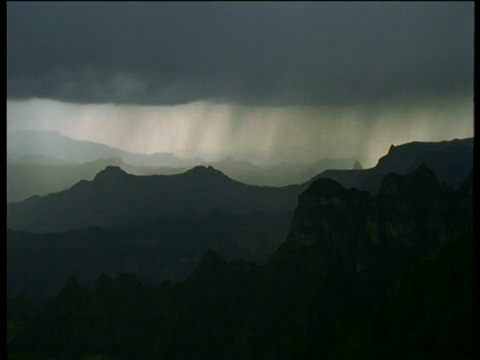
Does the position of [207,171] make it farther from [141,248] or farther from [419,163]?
[419,163]

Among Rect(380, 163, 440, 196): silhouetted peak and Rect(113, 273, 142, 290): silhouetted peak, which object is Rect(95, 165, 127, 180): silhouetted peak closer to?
Rect(113, 273, 142, 290): silhouetted peak

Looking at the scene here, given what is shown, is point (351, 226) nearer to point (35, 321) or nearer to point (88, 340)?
point (88, 340)

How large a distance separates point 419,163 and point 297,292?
5.29 feet

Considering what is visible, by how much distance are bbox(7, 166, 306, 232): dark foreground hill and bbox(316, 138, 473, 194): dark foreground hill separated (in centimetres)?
49

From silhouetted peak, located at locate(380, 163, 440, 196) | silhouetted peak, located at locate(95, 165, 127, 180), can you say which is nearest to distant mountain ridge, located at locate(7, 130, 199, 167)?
silhouetted peak, located at locate(95, 165, 127, 180)

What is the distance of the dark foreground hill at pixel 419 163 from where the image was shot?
234 inches

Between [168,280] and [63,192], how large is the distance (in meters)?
1.38

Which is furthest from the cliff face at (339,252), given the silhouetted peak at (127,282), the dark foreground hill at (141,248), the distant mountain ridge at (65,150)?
the distant mountain ridge at (65,150)

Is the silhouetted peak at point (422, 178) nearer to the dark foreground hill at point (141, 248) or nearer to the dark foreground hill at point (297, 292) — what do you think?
the dark foreground hill at point (297, 292)

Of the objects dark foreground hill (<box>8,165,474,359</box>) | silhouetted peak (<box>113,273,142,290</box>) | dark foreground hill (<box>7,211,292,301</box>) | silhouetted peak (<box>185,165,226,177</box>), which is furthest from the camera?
silhouetted peak (<box>113,273,142,290</box>)

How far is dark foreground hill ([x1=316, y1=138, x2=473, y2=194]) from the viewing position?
19.5ft

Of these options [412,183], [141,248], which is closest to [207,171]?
[141,248]

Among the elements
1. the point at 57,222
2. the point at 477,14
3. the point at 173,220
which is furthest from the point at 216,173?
the point at 477,14

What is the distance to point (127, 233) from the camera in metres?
6.67
